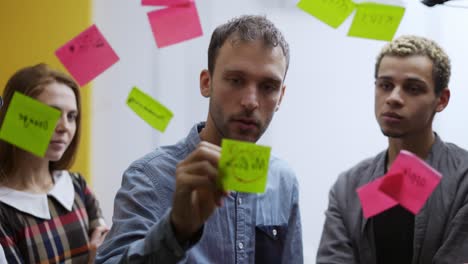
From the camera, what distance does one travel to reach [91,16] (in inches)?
75.1

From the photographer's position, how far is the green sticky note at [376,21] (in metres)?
1.26

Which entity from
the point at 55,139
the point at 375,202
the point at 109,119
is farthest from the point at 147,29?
the point at 375,202

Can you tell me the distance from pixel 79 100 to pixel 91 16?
381mm

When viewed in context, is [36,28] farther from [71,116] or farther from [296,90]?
[296,90]

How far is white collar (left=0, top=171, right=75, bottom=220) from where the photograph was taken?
1.47m

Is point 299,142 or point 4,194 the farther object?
point 299,142

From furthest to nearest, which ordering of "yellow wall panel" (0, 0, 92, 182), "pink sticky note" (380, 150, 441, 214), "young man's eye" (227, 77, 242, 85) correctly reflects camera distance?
"yellow wall panel" (0, 0, 92, 182)
"young man's eye" (227, 77, 242, 85)
"pink sticky note" (380, 150, 441, 214)

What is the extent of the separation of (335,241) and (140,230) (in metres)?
0.56

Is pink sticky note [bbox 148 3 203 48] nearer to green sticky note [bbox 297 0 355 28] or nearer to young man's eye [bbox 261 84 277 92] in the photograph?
green sticky note [bbox 297 0 355 28]

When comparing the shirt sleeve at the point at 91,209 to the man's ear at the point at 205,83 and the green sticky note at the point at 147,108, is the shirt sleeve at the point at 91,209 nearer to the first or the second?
the green sticky note at the point at 147,108

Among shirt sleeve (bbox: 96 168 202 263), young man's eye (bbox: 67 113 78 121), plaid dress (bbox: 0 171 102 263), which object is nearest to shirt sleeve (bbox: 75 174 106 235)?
plaid dress (bbox: 0 171 102 263)

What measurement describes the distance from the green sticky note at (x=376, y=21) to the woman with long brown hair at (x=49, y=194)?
0.87 meters

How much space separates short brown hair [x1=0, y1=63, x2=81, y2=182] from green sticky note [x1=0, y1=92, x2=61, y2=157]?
383 mm

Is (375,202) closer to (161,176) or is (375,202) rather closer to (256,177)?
(256,177)
